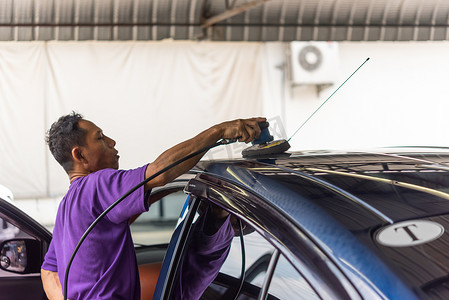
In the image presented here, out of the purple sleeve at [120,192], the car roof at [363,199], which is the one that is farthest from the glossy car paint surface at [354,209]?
the purple sleeve at [120,192]

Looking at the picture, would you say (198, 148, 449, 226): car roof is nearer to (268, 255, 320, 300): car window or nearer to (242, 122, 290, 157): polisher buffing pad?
(242, 122, 290, 157): polisher buffing pad

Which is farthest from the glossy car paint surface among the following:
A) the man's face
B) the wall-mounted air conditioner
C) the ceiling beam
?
the wall-mounted air conditioner

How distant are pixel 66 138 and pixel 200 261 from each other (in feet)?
2.44

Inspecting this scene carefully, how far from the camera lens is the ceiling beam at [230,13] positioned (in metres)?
7.76

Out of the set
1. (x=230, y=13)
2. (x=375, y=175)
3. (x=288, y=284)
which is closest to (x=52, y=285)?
(x=288, y=284)

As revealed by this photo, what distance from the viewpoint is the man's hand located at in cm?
174

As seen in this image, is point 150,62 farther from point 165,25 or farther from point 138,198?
point 138,198

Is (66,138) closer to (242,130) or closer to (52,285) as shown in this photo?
(52,285)

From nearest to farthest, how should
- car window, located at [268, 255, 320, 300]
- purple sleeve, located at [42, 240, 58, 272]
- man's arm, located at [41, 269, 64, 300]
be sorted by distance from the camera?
car window, located at [268, 255, 320, 300]
man's arm, located at [41, 269, 64, 300]
purple sleeve, located at [42, 240, 58, 272]

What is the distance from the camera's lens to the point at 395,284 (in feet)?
3.29

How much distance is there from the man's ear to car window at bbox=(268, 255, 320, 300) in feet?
3.53

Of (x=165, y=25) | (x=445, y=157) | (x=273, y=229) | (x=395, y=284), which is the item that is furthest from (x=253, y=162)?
(x=165, y=25)

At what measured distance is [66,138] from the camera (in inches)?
83.5

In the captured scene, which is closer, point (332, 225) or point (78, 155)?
point (332, 225)
